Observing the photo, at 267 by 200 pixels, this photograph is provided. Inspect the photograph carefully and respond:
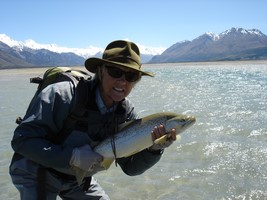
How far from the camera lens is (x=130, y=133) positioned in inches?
155

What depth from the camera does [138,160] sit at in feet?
14.8

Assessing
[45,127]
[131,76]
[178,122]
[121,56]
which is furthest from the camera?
[131,76]

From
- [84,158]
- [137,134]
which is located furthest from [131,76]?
[84,158]

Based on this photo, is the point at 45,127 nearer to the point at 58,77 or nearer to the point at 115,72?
the point at 58,77

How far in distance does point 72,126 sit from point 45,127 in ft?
1.00

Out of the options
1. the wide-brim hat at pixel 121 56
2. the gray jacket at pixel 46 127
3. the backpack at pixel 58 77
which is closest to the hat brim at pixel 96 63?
the wide-brim hat at pixel 121 56

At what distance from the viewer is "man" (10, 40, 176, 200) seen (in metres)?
3.72

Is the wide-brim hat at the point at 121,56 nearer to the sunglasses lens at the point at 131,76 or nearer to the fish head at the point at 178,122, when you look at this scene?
the sunglasses lens at the point at 131,76

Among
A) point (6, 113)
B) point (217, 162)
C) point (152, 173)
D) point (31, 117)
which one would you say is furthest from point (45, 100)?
point (6, 113)

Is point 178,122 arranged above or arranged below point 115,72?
below

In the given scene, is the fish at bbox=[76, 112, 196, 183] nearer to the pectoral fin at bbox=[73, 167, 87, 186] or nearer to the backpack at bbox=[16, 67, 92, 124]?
the pectoral fin at bbox=[73, 167, 87, 186]

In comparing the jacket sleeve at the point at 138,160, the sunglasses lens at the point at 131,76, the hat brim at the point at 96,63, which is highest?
the hat brim at the point at 96,63

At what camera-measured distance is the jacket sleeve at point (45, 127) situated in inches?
145

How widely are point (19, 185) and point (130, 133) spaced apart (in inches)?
51.6
